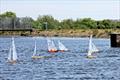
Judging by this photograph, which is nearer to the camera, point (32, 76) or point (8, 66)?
point (32, 76)

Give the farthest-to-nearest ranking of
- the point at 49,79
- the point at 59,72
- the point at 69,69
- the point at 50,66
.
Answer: the point at 50,66, the point at 69,69, the point at 59,72, the point at 49,79

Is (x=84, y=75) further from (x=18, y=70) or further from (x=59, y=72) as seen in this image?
(x=18, y=70)

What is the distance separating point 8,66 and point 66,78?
22.9 m

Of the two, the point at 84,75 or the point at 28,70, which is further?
the point at 28,70

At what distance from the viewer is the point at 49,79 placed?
250ft

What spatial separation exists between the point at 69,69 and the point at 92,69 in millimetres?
3517

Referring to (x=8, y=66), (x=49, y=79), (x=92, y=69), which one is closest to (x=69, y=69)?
(x=92, y=69)

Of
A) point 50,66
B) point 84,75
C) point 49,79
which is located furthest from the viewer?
point 50,66

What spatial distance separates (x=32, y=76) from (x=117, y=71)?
14420mm

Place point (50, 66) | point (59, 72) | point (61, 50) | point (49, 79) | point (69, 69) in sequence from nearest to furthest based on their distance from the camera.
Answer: point (49, 79)
point (59, 72)
point (69, 69)
point (50, 66)
point (61, 50)

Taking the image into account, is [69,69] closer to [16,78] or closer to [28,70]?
[28,70]

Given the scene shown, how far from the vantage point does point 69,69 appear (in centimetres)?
9350

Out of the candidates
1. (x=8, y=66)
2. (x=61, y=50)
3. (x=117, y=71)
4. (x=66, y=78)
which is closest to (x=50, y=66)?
(x=8, y=66)

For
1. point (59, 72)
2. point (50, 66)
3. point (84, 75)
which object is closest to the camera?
point (84, 75)
